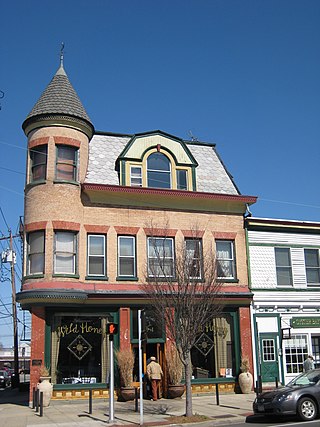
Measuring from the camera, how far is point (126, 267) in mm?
22391

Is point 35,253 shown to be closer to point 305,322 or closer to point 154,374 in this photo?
point 154,374

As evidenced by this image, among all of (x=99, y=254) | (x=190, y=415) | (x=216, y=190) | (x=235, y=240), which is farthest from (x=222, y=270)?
(x=190, y=415)

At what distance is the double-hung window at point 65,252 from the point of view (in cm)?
2117

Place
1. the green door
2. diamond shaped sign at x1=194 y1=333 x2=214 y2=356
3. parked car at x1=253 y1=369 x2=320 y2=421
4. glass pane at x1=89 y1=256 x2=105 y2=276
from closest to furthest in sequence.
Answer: parked car at x1=253 y1=369 x2=320 y2=421 → glass pane at x1=89 y1=256 x2=105 y2=276 → diamond shaped sign at x1=194 y1=333 x2=214 y2=356 → the green door

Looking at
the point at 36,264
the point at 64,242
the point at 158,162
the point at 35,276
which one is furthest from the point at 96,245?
the point at 158,162

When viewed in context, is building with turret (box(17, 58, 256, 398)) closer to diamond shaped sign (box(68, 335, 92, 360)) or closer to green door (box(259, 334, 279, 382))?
diamond shaped sign (box(68, 335, 92, 360))

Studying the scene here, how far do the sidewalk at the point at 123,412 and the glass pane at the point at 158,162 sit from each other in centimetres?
1010

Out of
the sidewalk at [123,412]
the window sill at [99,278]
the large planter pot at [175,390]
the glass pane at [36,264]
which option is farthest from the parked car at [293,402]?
the glass pane at [36,264]

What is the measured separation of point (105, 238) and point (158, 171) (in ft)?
13.5

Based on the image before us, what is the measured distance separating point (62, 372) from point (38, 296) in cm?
330

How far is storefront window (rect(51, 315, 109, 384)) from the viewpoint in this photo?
20734 mm

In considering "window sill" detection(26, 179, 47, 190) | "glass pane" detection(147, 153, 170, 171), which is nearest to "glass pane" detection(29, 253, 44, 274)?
"window sill" detection(26, 179, 47, 190)

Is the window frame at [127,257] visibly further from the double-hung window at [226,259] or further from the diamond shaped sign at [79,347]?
the double-hung window at [226,259]

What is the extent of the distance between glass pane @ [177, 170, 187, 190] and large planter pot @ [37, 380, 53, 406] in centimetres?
1022
